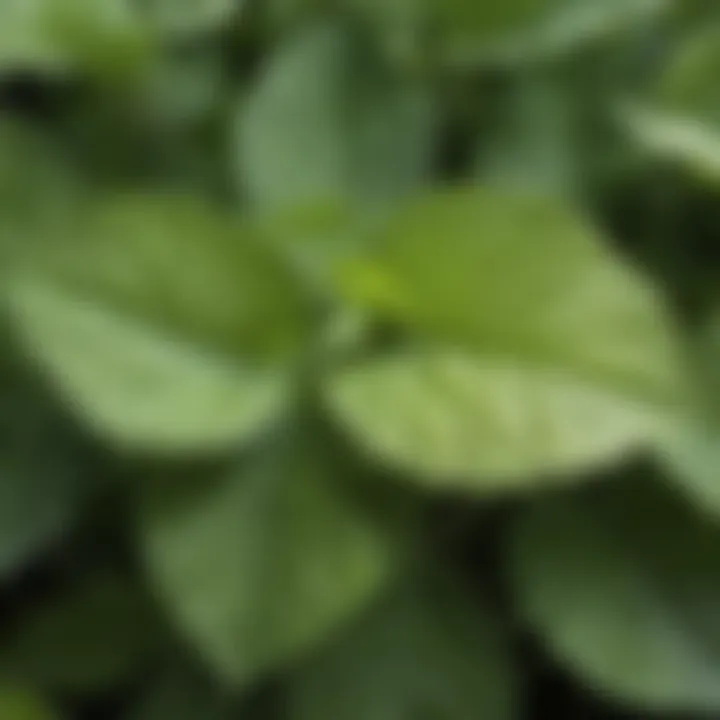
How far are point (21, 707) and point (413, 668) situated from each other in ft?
0.32

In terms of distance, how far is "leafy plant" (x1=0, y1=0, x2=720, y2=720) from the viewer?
335 mm

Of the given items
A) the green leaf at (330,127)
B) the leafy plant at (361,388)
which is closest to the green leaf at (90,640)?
the leafy plant at (361,388)

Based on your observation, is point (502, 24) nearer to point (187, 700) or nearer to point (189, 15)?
point (189, 15)

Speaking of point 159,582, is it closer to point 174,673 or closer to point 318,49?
point 174,673

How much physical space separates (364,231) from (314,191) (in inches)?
1.0

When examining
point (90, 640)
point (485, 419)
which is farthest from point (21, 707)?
point (485, 419)

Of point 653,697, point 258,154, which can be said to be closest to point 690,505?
point 653,697

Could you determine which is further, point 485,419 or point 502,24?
point 502,24

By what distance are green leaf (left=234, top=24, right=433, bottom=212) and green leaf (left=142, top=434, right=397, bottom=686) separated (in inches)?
3.7

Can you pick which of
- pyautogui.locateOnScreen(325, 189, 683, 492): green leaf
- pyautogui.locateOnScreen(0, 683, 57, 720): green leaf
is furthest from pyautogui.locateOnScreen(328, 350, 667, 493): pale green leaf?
pyautogui.locateOnScreen(0, 683, 57, 720): green leaf

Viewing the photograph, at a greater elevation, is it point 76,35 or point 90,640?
point 76,35

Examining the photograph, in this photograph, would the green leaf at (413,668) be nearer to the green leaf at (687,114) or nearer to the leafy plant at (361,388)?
the leafy plant at (361,388)

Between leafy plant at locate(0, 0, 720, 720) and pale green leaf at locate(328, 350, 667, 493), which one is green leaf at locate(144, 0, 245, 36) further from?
pale green leaf at locate(328, 350, 667, 493)

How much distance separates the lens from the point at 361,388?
0.34 metres
